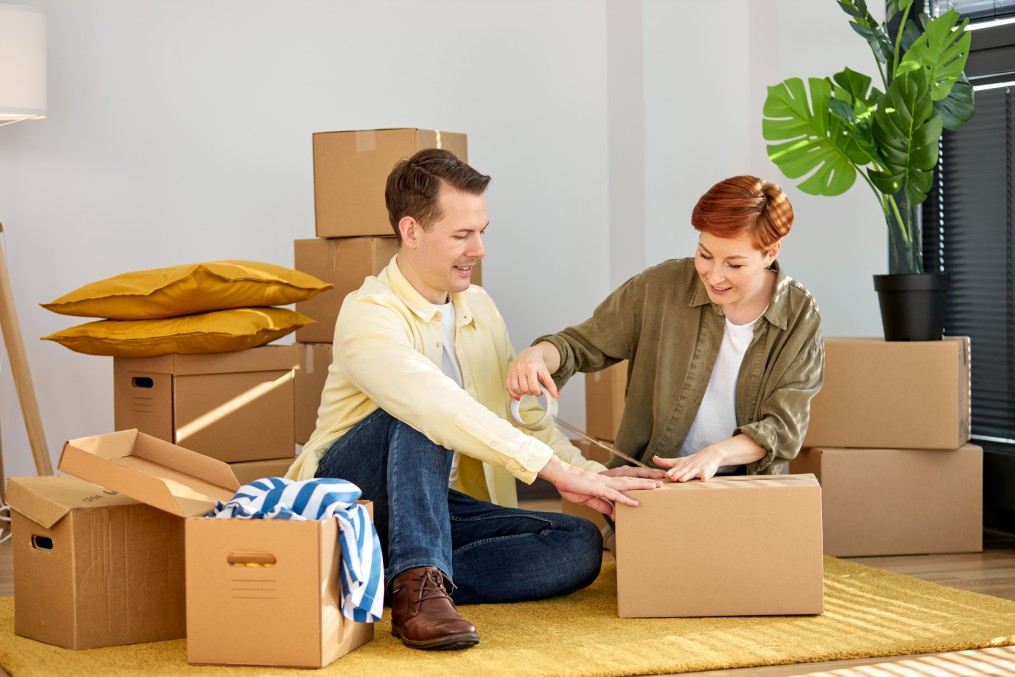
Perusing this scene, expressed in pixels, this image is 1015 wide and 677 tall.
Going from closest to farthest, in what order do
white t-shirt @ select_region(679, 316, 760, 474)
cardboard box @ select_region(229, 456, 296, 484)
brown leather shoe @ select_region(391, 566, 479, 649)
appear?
brown leather shoe @ select_region(391, 566, 479, 649) < white t-shirt @ select_region(679, 316, 760, 474) < cardboard box @ select_region(229, 456, 296, 484)

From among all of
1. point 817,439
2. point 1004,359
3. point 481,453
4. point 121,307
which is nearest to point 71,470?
point 481,453

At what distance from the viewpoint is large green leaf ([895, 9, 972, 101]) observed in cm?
293

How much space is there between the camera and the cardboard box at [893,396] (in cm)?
293

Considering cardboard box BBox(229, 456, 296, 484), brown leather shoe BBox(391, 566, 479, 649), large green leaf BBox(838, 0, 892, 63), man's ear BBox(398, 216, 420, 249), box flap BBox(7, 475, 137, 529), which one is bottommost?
brown leather shoe BBox(391, 566, 479, 649)

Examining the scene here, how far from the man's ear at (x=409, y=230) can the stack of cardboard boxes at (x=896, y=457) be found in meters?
1.22

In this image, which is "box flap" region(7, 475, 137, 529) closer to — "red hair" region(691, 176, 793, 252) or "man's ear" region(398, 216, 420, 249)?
"man's ear" region(398, 216, 420, 249)

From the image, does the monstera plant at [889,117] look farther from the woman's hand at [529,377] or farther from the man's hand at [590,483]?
the man's hand at [590,483]

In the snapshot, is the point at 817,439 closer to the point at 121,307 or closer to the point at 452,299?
the point at 452,299

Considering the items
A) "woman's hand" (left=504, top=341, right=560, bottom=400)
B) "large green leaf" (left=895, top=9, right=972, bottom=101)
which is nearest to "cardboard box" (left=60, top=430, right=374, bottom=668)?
"woman's hand" (left=504, top=341, right=560, bottom=400)

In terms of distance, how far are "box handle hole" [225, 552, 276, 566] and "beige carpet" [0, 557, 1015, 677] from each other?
0.17 metres

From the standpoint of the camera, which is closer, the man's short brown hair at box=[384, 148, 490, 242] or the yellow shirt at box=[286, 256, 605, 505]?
the yellow shirt at box=[286, 256, 605, 505]

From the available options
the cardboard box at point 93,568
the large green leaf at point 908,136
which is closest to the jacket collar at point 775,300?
the large green leaf at point 908,136

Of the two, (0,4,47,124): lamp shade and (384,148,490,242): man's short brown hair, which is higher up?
(0,4,47,124): lamp shade

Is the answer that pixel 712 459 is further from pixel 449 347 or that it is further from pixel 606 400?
pixel 606 400
